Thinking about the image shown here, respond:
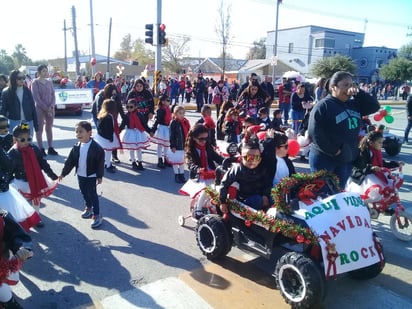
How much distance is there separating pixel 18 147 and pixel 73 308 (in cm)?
245

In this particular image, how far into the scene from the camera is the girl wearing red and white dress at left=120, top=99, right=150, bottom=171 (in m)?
8.00

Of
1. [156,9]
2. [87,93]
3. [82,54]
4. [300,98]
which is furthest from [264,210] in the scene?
[82,54]

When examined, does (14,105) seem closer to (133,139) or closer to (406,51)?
(133,139)

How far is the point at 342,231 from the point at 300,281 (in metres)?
0.59

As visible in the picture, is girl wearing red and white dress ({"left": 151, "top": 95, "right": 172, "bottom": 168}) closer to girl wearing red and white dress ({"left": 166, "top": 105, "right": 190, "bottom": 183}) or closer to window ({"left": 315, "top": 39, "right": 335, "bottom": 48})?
girl wearing red and white dress ({"left": 166, "top": 105, "right": 190, "bottom": 183})

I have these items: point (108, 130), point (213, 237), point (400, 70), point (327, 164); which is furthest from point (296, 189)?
point (400, 70)

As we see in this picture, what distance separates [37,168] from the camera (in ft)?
15.8

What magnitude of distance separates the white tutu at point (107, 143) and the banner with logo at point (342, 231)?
16.6 ft

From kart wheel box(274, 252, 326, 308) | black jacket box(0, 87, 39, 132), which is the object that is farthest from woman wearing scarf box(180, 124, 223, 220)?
black jacket box(0, 87, 39, 132)

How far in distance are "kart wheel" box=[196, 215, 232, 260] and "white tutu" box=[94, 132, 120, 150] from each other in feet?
12.8

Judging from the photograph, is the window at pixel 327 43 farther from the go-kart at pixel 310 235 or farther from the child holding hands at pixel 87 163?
the go-kart at pixel 310 235

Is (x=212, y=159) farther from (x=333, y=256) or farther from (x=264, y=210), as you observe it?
(x=333, y=256)

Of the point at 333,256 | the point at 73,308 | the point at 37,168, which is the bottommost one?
the point at 73,308

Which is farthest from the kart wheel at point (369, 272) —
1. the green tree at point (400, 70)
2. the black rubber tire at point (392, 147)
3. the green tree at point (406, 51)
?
the green tree at point (406, 51)
